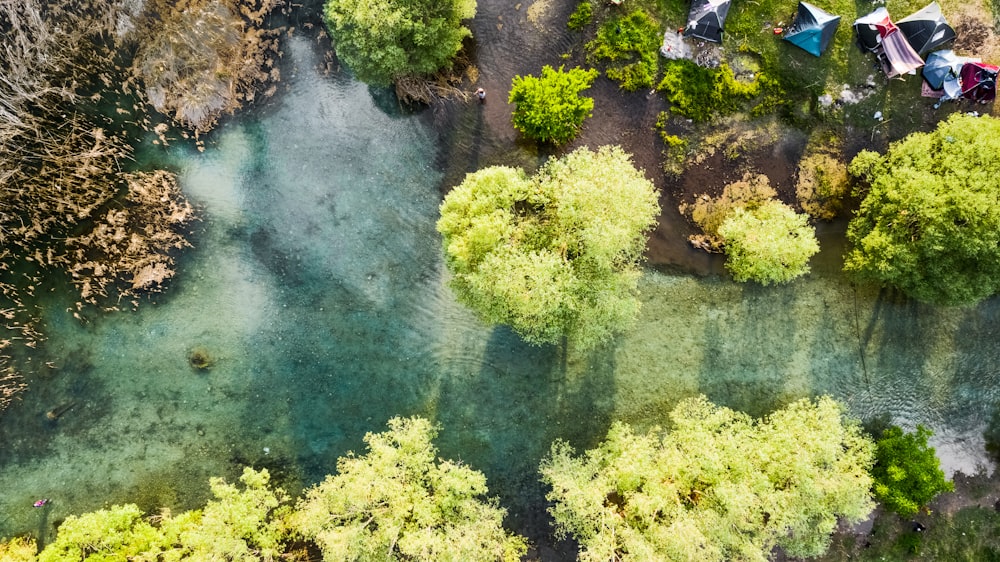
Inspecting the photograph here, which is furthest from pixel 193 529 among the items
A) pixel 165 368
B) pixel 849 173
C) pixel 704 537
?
pixel 849 173

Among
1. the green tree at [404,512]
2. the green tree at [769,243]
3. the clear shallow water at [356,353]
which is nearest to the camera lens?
the green tree at [404,512]

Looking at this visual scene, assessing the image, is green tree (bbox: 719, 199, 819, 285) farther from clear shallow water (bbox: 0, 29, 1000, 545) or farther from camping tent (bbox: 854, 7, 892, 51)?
camping tent (bbox: 854, 7, 892, 51)

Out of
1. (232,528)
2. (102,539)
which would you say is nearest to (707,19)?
(232,528)

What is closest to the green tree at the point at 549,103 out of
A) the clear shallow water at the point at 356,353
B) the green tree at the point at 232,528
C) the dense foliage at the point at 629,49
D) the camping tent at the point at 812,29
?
the dense foliage at the point at 629,49

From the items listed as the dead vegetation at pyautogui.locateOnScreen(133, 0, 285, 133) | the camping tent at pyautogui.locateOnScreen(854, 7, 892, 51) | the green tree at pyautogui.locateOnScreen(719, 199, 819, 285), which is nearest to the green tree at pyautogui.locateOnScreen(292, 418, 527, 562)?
the green tree at pyautogui.locateOnScreen(719, 199, 819, 285)

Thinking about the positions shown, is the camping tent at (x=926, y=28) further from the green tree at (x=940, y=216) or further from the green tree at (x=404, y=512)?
the green tree at (x=404, y=512)

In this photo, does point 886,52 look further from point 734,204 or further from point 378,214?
point 378,214
